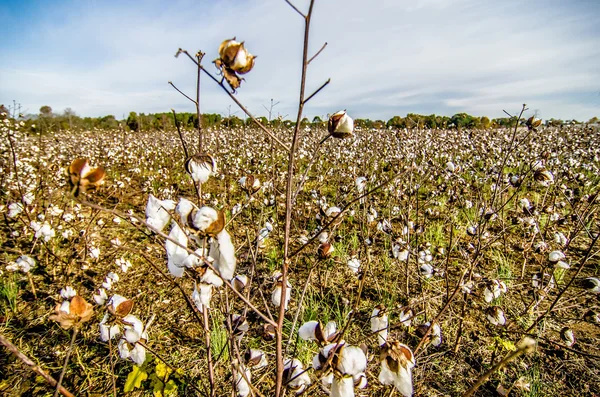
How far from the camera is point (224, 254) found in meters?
0.78

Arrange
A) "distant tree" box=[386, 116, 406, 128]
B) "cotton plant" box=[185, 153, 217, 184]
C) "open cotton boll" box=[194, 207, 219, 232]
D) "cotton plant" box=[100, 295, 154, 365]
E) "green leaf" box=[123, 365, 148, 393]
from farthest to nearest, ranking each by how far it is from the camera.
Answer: "distant tree" box=[386, 116, 406, 128] < "green leaf" box=[123, 365, 148, 393] < "cotton plant" box=[100, 295, 154, 365] < "cotton plant" box=[185, 153, 217, 184] < "open cotton boll" box=[194, 207, 219, 232]

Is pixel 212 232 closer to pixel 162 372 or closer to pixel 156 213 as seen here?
pixel 156 213

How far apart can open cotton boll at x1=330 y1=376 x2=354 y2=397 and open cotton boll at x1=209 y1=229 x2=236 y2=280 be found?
0.50m

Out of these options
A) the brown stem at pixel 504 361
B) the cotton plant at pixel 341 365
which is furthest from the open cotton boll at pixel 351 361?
the brown stem at pixel 504 361

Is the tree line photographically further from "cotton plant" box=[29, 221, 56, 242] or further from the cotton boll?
"cotton plant" box=[29, 221, 56, 242]

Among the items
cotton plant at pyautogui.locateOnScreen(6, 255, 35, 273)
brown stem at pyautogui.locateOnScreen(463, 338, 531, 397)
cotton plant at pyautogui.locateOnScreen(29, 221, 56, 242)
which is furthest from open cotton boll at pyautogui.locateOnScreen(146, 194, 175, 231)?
cotton plant at pyautogui.locateOnScreen(29, 221, 56, 242)

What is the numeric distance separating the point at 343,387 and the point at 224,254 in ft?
1.88

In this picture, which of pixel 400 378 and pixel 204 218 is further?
pixel 400 378

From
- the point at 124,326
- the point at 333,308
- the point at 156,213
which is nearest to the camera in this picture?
the point at 156,213

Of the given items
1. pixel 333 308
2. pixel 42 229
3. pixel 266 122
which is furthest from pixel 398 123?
pixel 42 229

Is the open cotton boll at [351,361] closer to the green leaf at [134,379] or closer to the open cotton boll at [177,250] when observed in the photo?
the open cotton boll at [177,250]

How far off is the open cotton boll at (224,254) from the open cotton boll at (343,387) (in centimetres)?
50

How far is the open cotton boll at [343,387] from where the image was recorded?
923 millimetres

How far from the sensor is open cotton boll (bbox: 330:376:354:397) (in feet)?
3.03
